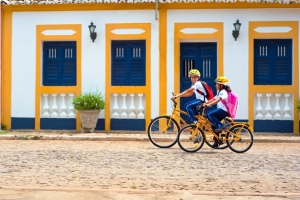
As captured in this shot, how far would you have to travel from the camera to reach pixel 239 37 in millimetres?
15609

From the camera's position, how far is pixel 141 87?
15789 mm

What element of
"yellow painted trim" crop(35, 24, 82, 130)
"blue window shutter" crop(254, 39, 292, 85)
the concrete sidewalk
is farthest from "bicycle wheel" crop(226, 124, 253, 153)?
"yellow painted trim" crop(35, 24, 82, 130)

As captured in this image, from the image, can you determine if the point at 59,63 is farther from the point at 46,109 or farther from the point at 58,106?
the point at 46,109

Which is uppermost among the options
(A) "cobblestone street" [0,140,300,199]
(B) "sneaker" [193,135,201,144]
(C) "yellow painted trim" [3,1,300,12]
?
(C) "yellow painted trim" [3,1,300,12]

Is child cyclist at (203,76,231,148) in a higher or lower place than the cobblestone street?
higher

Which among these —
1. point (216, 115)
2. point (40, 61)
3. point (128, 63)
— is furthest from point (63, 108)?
point (216, 115)

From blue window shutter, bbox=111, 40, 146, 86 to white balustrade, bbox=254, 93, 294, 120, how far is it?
3.11 meters

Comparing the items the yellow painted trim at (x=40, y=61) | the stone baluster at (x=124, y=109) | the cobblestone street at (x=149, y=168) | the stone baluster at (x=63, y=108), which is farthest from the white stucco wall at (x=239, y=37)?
the cobblestone street at (x=149, y=168)

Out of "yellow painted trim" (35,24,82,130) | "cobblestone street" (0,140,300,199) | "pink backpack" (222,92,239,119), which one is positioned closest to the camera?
"cobblestone street" (0,140,300,199)

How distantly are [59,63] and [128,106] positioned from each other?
7.35 ft

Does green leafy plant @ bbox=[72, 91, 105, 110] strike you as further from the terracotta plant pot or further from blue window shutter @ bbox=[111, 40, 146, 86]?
blue window shutter @ bbox=[111, 40, 146, 86]

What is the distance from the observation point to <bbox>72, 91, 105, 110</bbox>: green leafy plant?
1522 cm

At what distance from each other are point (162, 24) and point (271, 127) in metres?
3.96

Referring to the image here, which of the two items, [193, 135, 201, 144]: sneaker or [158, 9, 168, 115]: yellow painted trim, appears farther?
[158, 9, 168, 115]: yellow painted trim
